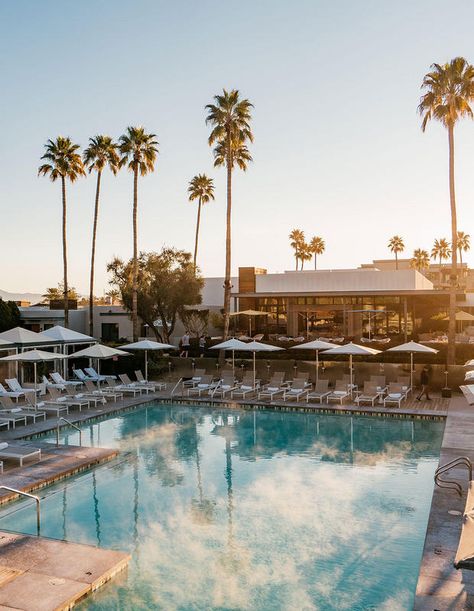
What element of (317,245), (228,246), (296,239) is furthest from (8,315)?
(317,245)

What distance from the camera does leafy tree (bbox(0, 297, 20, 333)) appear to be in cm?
3672

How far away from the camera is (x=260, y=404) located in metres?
21.8

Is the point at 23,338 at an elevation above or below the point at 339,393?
above

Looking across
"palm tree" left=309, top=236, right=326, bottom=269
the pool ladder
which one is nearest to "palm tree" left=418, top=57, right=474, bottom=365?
the pool ladder

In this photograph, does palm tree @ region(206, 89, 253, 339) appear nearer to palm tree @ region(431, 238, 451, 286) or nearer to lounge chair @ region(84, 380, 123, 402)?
lounge chair @ region(84, 380, 123, 402)

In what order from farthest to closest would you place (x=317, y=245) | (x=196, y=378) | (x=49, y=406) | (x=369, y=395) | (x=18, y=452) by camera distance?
(x=317, y=245) → (x=196, y=378) → (x=369, y=395) → (x=49, y=406) → (x=18, y=452)

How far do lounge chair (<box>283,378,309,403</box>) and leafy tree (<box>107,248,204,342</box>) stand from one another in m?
12.9

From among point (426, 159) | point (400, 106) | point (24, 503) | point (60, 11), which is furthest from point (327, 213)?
point (24, 503)

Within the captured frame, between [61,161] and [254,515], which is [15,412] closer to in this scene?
[254,515]

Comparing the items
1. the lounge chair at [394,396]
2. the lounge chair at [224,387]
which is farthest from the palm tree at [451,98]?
the lounge chair at [224,387]

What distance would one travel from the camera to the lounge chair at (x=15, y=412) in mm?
18078

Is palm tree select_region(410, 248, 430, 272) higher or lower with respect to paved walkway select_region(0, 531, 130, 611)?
higher

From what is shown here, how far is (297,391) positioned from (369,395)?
2.87 meters

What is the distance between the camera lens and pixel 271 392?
23.1m
